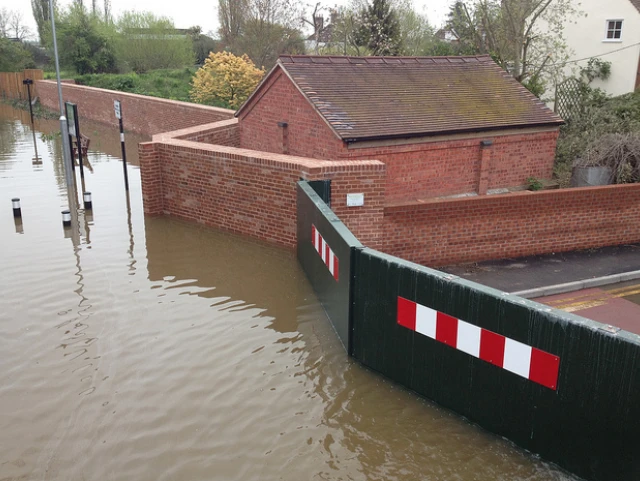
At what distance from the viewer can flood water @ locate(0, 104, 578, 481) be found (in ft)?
Result: 16.3

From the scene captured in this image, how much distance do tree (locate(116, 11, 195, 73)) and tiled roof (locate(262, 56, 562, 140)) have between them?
34976 mm

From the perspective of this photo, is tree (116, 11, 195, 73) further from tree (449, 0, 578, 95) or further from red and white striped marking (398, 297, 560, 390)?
red and white striped marking (398, 297, 560, 390)

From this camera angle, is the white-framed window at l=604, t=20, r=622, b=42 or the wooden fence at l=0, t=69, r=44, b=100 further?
the wooden fence at l=0, t=69, r=44, b=100

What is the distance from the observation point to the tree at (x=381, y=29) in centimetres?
3206

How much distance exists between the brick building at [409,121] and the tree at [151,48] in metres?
33.5

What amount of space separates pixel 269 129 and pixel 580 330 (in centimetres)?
1184

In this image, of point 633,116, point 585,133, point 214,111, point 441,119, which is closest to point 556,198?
point 441,119

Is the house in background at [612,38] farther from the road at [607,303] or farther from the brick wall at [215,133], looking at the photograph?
the road at [607,303]

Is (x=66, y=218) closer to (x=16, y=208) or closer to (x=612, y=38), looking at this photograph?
(x=16, y=208)

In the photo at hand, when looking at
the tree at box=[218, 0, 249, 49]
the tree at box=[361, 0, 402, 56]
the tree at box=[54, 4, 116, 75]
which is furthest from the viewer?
the tree at box=[54, 4, 116, 75]

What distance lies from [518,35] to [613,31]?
618 centimetres

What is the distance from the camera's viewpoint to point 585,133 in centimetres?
1598

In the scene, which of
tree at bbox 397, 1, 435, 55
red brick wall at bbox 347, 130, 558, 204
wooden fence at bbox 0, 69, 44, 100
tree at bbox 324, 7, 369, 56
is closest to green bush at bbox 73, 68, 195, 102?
wooden fence at bbox 0, 69, 44, 100

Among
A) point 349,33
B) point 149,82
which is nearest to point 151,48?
point 149,82
